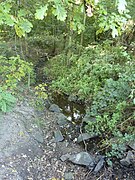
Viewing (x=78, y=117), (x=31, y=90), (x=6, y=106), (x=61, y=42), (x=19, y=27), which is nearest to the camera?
(x=19, y=27)

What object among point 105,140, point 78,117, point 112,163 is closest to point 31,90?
point 78,117

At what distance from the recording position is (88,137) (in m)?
4.73

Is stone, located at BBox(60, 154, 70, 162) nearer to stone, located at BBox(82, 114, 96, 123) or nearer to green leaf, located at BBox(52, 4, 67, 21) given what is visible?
stone, located at BBox(82, 114, 96, 123)

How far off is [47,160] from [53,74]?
11.2 feet

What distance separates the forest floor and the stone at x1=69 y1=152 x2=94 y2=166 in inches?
3.1

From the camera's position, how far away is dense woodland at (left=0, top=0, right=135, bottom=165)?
235cm

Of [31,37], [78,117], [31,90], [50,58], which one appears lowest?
[78,117]

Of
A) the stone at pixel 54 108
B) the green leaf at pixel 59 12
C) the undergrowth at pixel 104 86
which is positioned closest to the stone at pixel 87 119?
the undergrowth at pixel 104 86

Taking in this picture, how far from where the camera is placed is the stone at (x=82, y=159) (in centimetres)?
419

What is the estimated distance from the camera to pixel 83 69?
6590mm

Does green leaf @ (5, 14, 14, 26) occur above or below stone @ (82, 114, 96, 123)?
above

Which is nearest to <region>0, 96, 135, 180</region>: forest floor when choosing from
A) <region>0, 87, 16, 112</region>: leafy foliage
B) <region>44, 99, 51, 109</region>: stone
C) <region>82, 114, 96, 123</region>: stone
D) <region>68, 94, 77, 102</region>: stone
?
<region>0, 87, 16, 112</region>: leafy foliage

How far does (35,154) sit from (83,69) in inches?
117

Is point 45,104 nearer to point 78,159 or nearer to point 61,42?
point 78,159
